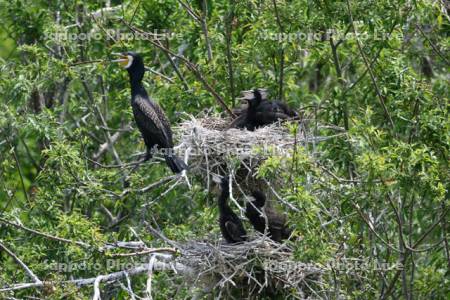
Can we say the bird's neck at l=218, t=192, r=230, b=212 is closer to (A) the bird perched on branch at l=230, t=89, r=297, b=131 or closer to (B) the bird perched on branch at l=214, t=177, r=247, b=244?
(B) the bird perched on branch at l=214, t=177, r=247, b=244

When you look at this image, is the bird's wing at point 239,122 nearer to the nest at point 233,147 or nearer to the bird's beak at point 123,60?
the nest at point 233,147

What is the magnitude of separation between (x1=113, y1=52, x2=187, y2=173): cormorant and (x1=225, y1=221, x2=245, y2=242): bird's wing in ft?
3.17

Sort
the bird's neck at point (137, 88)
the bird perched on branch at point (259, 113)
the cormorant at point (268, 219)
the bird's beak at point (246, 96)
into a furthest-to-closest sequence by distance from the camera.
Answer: the bird's neck at point (137, 88)
the bird's beak at point (246, 96)
the bird perched on branch at point (259, 113)
the cormorant at point (268, 219)

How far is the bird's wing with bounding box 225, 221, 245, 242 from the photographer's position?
34.7ft

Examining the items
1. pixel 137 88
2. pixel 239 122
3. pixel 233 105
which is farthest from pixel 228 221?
pixel 233 105

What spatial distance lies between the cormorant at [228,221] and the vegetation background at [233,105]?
216mm

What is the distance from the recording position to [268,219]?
10750mm

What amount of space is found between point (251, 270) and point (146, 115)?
2.20 metres

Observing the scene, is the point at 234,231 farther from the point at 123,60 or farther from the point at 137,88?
the point at 123,60

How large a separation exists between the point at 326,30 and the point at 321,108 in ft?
2.60

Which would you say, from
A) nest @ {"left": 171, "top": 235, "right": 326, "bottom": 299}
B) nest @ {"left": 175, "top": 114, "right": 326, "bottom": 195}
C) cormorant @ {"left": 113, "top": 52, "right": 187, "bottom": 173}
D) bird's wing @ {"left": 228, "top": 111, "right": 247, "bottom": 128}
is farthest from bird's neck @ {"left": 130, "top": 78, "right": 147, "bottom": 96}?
nest @ {"left": 171, "top": 235, "right": 326, "bottom": 299}

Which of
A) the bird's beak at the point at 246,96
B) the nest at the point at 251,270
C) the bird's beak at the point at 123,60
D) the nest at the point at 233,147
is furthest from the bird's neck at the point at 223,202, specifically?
the bird's beak at the point at 123,60

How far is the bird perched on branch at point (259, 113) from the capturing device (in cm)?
1154

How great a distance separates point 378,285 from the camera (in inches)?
479
